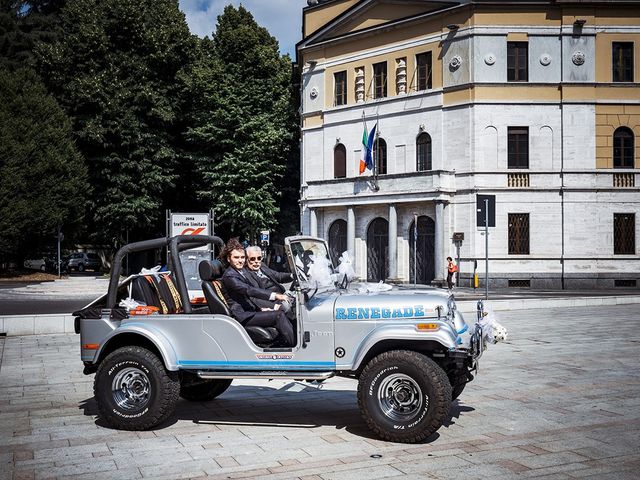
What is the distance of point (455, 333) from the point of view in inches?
290

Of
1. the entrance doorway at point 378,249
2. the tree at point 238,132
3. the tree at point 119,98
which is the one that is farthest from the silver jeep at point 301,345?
the tree at point 238,132

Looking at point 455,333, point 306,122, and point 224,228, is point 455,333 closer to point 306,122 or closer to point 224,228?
point 306,122

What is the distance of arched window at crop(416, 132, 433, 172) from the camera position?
41.4 meters

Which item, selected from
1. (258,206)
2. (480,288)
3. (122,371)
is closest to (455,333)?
(122,371)

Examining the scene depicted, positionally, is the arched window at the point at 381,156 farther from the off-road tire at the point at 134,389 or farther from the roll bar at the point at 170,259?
the off-road tire at the point at 134,389

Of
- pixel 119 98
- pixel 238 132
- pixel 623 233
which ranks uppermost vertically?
pixel 119 98

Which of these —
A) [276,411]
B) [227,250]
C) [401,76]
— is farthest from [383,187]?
[227,250]

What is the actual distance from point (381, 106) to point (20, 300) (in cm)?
2391

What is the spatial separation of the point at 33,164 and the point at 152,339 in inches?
1522

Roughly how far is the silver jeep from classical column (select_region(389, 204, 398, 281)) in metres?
32.3

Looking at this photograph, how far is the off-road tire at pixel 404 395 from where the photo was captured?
6.95m

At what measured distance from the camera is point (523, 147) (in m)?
39.3

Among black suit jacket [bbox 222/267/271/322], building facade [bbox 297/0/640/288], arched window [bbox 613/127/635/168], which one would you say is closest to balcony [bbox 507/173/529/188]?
building facade [bbox 297/0/640/288]

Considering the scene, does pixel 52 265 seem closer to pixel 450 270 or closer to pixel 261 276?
pixel 450 270
